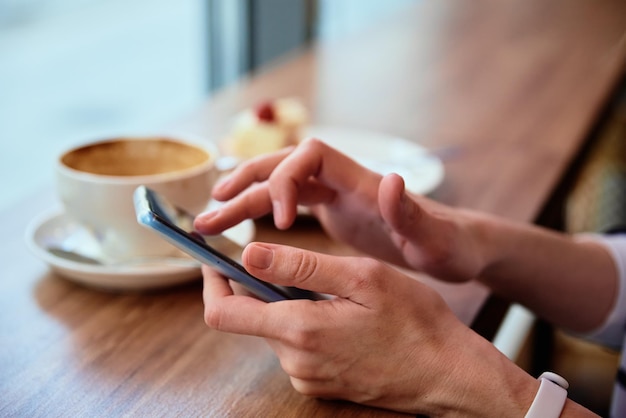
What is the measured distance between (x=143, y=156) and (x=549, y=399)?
456 millimetres

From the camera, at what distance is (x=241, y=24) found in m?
2.45

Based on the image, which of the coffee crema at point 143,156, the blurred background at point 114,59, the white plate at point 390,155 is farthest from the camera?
the blurred background at point 114,59

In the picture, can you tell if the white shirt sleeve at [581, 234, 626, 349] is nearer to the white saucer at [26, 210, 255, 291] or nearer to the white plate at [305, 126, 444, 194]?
the white plate at [305, 126, 444, 194]

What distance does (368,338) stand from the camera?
1.64 ft

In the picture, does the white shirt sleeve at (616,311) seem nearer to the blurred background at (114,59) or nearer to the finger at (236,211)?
the finger at (236,211)

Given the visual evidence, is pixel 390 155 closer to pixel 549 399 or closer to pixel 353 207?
pixel 353 207

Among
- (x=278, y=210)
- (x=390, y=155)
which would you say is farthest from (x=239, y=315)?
(x=390, y=155)

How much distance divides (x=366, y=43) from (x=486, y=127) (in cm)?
64

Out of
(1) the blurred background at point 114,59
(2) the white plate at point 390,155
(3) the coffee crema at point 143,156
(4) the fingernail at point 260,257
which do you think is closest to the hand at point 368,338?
(4) the fingernail at point 260,257

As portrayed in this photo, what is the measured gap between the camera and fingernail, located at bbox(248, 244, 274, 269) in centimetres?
48

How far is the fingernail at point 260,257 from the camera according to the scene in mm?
482

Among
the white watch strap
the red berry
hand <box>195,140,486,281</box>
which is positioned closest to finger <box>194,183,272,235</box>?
hand <box>195,140,486,281</box>

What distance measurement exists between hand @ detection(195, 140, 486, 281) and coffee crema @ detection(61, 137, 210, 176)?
0.41 feet

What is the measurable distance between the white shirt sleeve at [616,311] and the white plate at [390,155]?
226 mm
